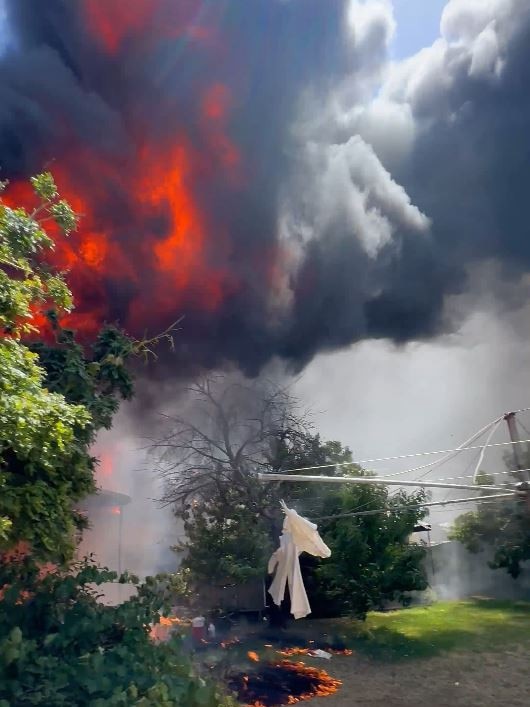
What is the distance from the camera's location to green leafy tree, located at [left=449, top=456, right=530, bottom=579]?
918 inches

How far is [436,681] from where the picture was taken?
1266 cm

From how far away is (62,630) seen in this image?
830 cm

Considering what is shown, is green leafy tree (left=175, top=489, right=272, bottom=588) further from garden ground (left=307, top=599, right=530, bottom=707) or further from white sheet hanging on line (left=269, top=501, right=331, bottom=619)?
garden ground (left=307, top=599, right=530, bottom=707)

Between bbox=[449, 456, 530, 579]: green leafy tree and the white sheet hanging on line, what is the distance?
1179cm

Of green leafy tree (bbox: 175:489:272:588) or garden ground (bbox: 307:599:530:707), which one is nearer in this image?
garden ground (bbox: 307:599:530:707)

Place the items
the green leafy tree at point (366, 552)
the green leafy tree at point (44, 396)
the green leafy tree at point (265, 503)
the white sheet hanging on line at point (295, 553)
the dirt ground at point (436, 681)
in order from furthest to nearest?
the green leafy tree at point (366, 552), the green leafy tree at point (265, 503), the white sheet hanging on line at point (295, 553), the dirt ground at point (436, 681), the green leafy tree at point (44, 396)

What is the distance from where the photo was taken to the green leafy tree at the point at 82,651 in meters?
7.30

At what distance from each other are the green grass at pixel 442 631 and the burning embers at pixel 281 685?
9.25 feet

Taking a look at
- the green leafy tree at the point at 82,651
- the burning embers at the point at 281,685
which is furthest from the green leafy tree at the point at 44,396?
the burning embers at the point at 281,685

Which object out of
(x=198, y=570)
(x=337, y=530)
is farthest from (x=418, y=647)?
(x=198, y=570)

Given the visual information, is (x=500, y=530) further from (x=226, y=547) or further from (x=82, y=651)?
(x=82, y=651)

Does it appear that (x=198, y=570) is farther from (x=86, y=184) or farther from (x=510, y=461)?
(x=510, y=461)

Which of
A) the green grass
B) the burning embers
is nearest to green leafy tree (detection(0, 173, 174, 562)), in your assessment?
the burning embers

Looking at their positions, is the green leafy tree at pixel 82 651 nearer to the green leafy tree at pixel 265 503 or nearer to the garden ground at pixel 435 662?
the garden ground at pixel 435 662
